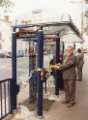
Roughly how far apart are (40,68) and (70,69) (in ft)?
4.88

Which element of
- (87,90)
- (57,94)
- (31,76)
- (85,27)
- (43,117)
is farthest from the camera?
(85,27)

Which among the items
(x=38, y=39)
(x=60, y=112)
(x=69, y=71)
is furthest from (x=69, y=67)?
(x=38, y=39)

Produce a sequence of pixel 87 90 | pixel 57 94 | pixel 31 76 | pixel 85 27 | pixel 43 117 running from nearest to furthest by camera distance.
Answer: pixel 43 117, pixel 31 76, pixel 57 94, pixel 87 90, pixel 85 27

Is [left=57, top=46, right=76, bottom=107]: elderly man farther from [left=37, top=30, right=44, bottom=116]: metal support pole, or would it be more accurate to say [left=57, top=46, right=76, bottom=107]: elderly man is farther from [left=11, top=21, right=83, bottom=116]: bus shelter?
[left=37, top=30, right=44, bottom=116]: metal support pole

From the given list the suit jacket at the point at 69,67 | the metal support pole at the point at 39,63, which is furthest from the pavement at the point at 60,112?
the suit jacket at the point at 69,67

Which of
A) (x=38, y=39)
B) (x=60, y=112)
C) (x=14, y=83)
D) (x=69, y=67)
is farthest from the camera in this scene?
(x=69, y=67)

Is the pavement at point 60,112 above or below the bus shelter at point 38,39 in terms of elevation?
below

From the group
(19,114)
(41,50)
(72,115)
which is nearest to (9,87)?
(19,114)

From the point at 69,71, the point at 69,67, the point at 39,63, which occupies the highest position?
the point at 39,63

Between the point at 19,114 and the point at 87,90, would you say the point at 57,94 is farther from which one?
the point at 19,114

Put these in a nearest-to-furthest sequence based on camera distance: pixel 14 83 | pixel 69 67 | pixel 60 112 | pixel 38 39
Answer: pixel 38 39, pixel 14 83, pixel 60 112, pixel 69 67

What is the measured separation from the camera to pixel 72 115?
8109 millimetres

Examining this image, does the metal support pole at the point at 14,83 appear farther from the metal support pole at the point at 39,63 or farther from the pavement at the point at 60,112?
the metal support pole at the point at 39,63

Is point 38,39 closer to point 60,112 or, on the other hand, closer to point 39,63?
point 39,63
